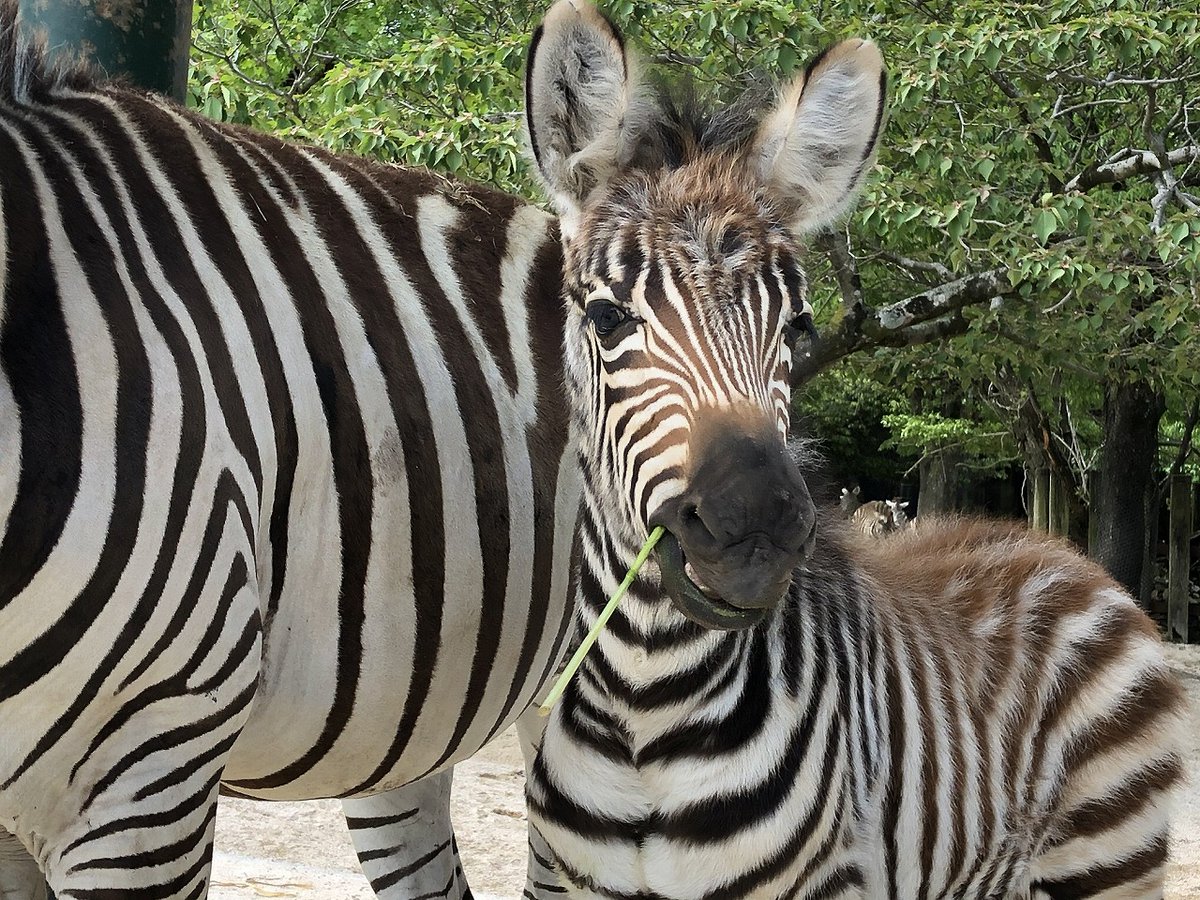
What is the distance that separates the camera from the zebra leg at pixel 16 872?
3.24 m

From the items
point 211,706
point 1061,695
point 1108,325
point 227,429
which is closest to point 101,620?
point 211,706

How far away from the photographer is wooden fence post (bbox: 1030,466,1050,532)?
71.4 ft

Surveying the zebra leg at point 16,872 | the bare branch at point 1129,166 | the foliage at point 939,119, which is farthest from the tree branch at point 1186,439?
the zebra leg at point 16,872

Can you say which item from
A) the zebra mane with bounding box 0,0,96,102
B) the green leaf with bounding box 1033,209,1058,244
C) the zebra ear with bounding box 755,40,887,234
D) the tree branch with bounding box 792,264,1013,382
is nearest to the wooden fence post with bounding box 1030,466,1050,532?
the tree branch with bounding box 792,264,1013,382

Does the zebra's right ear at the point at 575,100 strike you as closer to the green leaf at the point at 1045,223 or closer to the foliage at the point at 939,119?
the foliage at the point at 939,119

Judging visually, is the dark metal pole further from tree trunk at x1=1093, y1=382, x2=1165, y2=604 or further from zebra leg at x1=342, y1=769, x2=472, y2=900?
tree trunk at x1=1093, y1=382, x2=1165, y2=604

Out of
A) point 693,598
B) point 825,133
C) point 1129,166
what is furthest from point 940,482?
point 693,598

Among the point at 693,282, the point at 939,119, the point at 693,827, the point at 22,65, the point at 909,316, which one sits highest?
the point at 939,119

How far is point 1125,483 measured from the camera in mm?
18531

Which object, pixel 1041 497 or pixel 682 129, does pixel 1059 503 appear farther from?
pixel 682 129

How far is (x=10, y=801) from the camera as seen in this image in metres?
2.48

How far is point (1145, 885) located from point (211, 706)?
2454mm

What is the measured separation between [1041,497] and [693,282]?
2106 cm

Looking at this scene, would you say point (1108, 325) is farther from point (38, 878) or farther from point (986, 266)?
point (38, 878)
